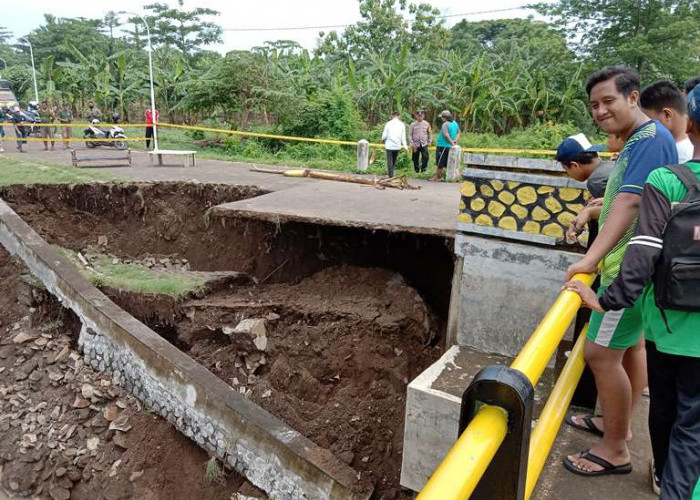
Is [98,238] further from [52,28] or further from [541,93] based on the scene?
[52,28]

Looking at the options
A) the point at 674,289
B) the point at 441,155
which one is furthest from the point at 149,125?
the point at 674,289

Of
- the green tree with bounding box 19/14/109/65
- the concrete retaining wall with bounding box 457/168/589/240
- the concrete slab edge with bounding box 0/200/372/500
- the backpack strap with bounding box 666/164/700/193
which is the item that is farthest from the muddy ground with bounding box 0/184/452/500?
the green tree with bounding box 19/14/109/65

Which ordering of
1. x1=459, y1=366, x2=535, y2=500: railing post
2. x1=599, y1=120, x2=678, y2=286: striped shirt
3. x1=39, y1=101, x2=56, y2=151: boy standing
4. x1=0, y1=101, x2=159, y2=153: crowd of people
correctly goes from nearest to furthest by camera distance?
x1=459, y1=366, x2=535, y2=500: railing post
x1=599, y1=120, x2=678, y2=286: striped shirt
x1=0, y1=101, x2=159, y2=153: crowd of people
x1=39, y1=101, x2=56, y2=151: boy standing

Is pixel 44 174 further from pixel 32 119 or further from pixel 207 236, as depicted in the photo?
pixel 32 119

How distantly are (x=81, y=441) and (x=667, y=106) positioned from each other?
6325 mm

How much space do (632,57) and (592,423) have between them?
1743 cm

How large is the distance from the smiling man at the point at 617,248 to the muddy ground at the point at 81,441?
3.55 metres

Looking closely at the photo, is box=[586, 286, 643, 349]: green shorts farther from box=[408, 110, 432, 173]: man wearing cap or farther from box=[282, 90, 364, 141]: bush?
box=[282, 90, 364, 141]: bush

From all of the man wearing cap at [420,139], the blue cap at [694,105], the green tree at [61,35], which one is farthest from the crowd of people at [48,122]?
the green tree at [61,35]

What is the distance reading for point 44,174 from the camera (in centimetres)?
1081

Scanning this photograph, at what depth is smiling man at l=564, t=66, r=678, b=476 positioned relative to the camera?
7.66ft

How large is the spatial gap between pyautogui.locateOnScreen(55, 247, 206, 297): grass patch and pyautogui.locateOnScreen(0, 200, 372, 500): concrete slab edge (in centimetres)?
44

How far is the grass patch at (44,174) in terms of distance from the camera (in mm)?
10148

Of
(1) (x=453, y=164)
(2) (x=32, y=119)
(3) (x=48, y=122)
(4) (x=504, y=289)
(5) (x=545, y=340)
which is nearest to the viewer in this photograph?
(5) (x=545, y=340)
